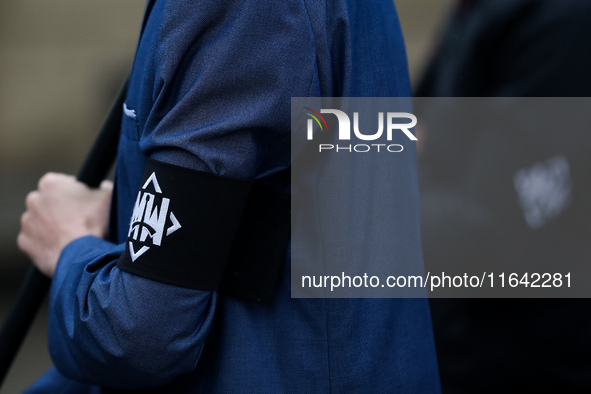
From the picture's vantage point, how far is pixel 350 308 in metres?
0.66

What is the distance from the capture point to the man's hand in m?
0.80

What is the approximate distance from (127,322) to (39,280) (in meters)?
0.45

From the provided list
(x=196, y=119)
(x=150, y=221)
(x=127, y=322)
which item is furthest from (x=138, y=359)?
(x=196, y=119)

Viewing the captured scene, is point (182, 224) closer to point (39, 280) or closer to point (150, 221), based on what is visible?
point (150, 221)

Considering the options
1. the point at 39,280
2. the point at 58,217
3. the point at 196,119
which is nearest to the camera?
the point at 196,119

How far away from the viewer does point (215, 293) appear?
0.62m

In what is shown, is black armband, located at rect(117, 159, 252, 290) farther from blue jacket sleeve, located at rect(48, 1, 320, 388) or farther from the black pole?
the black pole

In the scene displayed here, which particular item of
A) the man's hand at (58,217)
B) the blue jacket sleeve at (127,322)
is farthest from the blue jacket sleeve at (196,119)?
the man's hand at (58,217)

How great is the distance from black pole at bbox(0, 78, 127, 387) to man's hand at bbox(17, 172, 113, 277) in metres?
0.03

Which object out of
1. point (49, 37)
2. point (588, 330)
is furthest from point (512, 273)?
point (49, 37)

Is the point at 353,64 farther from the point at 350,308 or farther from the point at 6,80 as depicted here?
the point at 6,80

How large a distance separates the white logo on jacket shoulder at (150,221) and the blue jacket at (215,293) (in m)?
0.03

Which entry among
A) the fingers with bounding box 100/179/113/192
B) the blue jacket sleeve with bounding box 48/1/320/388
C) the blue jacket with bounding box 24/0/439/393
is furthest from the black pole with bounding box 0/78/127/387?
the blue jacket sleeve with bounding box 48/1/320/388

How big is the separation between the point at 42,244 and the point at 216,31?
46 cm
